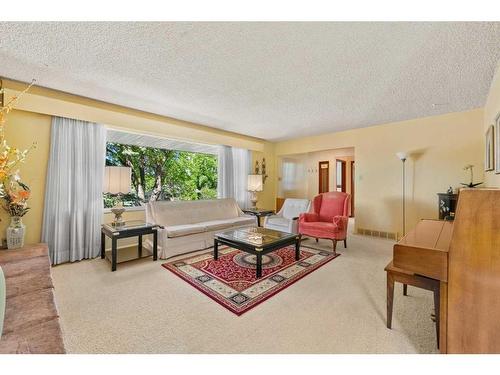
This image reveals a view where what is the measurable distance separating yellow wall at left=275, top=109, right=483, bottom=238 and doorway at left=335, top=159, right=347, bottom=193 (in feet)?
7.98

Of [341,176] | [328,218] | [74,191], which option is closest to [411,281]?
[328,218]

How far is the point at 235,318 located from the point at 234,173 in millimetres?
3927

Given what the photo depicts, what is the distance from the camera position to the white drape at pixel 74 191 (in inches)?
118

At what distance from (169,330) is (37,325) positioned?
0.82 m

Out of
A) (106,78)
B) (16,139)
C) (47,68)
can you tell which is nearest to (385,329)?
(106,78)

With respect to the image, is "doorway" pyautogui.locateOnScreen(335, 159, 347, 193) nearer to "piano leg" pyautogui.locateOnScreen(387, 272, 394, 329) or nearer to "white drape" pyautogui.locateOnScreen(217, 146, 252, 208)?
"white drape" pyautogui.locateOnScreen(217, 146, 252, 208)

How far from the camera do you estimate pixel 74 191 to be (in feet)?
10.4

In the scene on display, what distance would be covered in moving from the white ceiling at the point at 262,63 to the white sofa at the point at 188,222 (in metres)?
1.72

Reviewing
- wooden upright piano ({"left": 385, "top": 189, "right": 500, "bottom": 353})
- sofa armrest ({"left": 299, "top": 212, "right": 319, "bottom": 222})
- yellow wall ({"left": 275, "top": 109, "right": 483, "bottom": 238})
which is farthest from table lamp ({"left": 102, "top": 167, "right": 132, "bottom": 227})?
yellow wall ({"left": 275, "top": 109, "right": 483, "bottom": 238})

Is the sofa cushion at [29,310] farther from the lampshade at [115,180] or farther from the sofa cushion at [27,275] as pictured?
the lampshade at [115,180]

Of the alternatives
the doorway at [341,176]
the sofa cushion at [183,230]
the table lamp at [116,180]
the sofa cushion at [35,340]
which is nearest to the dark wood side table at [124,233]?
the sofa cushion at [183,230]

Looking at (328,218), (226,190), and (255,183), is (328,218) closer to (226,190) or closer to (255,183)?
(255,183)

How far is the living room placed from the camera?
→ 4.91 ft

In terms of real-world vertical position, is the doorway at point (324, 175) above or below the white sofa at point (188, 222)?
above
